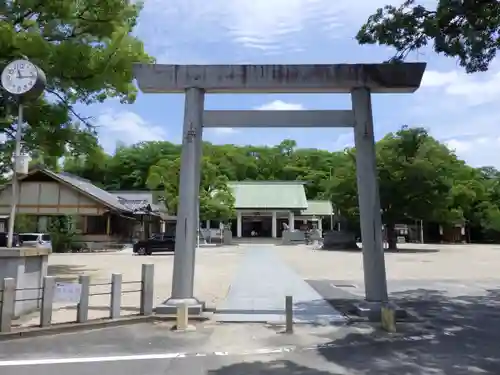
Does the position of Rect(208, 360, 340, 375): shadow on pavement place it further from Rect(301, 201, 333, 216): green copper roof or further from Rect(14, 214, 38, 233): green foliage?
Rect(301, 201, 333, 216): green copper roof

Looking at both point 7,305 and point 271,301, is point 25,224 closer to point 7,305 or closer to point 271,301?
point 271,301

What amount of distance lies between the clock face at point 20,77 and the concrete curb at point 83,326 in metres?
4.63

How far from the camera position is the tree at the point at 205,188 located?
39906 millimetres

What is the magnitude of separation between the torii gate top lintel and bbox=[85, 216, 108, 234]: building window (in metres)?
31.7

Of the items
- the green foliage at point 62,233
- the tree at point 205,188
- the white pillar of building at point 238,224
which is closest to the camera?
the green foliage at point 62,233

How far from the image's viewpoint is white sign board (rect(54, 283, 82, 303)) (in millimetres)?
8617

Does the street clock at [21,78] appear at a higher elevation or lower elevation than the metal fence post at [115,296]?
higher

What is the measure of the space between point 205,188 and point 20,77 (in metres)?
32.0

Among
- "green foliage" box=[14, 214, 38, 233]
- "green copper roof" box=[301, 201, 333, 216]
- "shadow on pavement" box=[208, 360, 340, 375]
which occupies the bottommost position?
"shadow on pavement" box=[208, 360, 340, 375]

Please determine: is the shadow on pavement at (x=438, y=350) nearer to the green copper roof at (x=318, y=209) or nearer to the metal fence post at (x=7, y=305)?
the metal fence post at (x=7, y=305)

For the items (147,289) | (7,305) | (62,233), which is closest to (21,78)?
(7,305)

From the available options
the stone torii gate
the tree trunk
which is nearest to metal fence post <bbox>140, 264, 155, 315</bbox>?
the stone torii gate

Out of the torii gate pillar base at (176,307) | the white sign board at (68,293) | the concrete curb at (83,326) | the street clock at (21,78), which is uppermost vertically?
the street clock at (21,78)

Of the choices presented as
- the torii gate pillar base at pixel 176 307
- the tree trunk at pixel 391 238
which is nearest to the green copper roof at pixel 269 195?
the tree trunk at pixel 391 238
